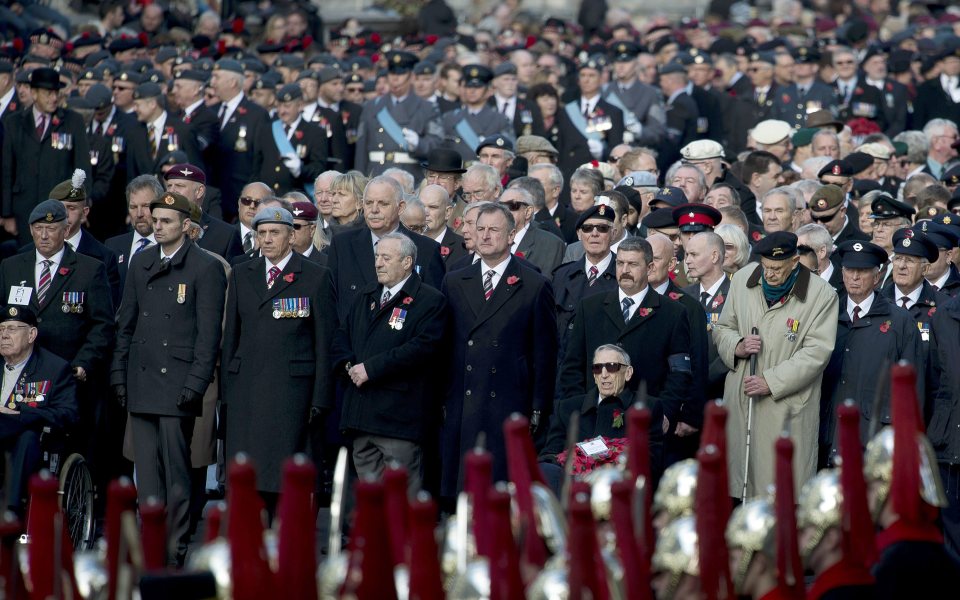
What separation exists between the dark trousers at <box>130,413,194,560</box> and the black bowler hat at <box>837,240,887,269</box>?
13.6 ft

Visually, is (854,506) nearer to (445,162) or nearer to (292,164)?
(445,162)

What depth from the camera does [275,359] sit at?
1127cm

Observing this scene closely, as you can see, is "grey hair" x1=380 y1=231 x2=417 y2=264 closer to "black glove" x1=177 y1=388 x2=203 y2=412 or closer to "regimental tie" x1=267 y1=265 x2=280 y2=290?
"regimental tie" x1=267 y1=265 x2=280 y2=290

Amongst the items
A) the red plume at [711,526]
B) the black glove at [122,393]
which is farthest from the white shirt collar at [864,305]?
the red plume at [711,526]

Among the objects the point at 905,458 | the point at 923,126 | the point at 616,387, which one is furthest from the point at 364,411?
the point at 923,126

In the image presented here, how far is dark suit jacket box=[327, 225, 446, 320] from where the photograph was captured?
1209 cm

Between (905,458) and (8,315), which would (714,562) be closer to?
(905,458)

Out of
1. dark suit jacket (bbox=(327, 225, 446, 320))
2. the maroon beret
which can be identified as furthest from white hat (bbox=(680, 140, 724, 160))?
the maroon beret

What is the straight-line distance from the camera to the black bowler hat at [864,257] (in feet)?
37.8

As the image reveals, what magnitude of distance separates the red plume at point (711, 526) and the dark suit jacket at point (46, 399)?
5.70 meters

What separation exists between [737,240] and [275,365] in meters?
3.21

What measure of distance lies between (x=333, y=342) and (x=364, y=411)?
0.49 metres

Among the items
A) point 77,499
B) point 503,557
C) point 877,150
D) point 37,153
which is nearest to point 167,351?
point 77,499

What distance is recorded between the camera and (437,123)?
58.8ft
